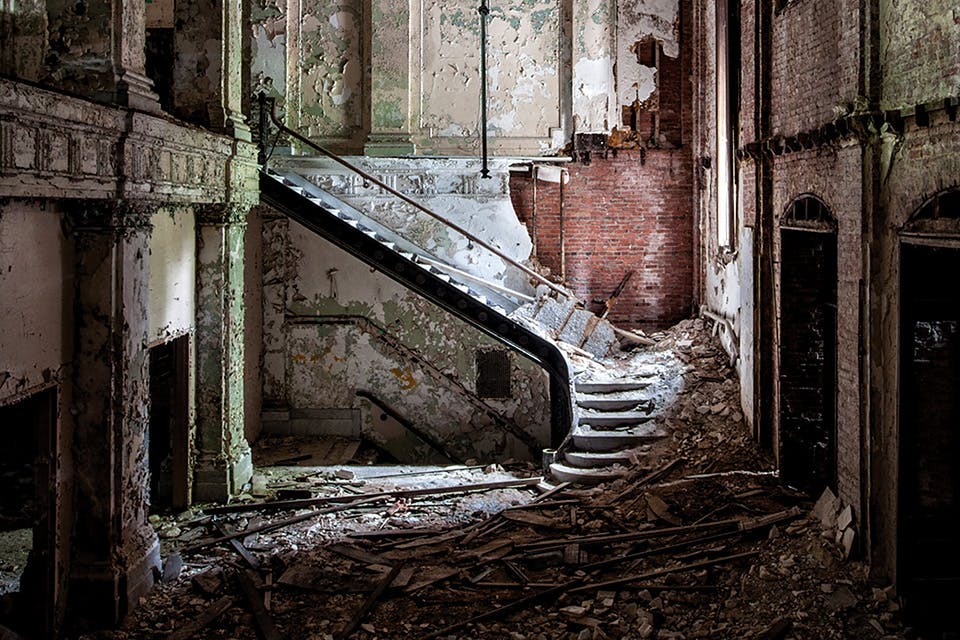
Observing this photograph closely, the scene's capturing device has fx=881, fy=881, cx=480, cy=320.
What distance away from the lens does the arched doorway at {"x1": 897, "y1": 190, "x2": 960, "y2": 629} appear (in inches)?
249

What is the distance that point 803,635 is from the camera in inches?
243

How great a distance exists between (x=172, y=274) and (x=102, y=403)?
237 cm

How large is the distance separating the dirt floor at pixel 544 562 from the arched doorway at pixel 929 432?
0.34 meters

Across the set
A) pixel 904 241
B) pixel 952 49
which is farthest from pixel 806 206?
pixel 952 49

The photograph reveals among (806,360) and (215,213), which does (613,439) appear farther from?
(215,213)

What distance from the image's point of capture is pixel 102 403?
22.2 feet

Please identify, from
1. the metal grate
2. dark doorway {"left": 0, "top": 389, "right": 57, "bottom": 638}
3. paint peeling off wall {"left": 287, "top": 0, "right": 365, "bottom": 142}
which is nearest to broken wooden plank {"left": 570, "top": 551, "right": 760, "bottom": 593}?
dark doorway {"left": 0, "top": 389, "right": 57, "bottom": 638}

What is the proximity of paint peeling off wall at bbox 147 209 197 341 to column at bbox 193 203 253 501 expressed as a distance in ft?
0.45

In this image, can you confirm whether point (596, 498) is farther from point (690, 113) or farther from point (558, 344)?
point (690, 113)

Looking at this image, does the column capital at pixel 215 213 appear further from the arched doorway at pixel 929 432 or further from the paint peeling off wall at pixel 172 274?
the arched doorway at pixel 929 432

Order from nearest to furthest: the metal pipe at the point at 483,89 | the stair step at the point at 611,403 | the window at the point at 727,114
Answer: the stair step at the point at 611,403
the window at the point at 727,114
the metal pipe at the point at 483,89

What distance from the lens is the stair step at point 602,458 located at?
10266 millimetres

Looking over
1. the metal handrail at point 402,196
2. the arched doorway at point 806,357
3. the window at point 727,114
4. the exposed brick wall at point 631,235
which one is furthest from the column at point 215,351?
the window at point 727,114

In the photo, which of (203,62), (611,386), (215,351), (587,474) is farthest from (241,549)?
(611,386)
